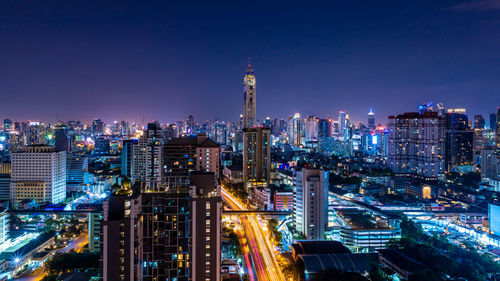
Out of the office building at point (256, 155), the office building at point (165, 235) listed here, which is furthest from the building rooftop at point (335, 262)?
the office building at point (256, 155)

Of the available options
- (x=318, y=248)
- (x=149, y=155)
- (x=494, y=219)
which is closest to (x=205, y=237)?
(x=318, y=248)

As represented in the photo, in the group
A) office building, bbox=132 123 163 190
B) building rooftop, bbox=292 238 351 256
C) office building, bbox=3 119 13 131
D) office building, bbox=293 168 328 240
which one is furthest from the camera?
office building, bbox=3 119 13 131

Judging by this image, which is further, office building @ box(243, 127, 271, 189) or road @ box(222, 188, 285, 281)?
office building @ box(243, 127, 271, 189)

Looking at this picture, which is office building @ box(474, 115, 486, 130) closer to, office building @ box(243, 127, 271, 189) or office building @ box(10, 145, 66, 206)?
office building @ box(243, 127, 271, 189)

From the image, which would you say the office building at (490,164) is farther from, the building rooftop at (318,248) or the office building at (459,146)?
the building rooftop at (318,248)

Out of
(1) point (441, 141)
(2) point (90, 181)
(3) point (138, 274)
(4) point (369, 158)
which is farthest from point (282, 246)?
(4) point (369, 158)

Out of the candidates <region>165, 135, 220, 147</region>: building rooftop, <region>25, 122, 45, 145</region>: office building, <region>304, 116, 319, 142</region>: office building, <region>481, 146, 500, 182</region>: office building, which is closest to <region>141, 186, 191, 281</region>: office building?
<region>165, 135, 220, 147</region>: building rooftop

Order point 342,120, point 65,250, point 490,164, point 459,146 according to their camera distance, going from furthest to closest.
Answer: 1. point 342,120
2. point 459,146
3. point 490,164
4. point 65,250

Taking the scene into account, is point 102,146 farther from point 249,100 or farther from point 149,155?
point 149,155
